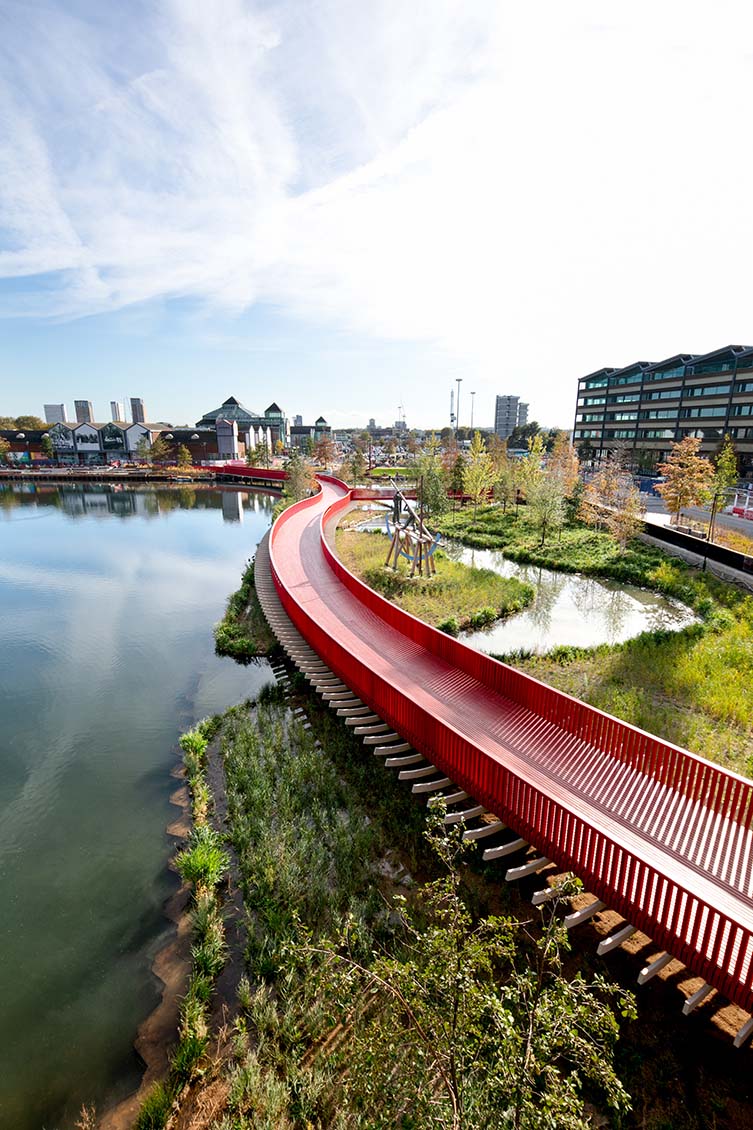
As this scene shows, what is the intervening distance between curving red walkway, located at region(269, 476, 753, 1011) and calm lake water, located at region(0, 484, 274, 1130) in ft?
16.2

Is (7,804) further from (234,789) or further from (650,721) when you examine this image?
(650,721)

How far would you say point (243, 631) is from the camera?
19281 millimetres

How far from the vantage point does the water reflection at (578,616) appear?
17.8 m

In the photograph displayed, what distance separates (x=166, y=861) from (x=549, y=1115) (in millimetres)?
7951

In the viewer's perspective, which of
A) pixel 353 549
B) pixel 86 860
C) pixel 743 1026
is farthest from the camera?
pixel 353 549

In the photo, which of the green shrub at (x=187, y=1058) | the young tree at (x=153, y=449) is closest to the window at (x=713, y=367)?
the green shrub at (x=187, y=1058)

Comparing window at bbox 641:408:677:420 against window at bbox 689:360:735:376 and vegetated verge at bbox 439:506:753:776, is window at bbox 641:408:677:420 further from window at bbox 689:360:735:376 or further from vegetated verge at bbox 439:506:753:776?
vegetated verge at bbox 439:506:753:776

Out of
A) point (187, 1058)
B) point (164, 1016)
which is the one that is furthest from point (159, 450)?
point (187, 1058)

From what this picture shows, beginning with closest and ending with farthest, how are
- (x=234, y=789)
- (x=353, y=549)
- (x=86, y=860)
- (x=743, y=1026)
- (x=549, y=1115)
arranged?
(x=549, y=1115)
(x=743, y=1026)
(x=86, y=860)
(x=234, y=789)
(x=353, y=549)

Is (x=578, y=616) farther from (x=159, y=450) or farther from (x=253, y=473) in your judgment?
(x=159, y=450)

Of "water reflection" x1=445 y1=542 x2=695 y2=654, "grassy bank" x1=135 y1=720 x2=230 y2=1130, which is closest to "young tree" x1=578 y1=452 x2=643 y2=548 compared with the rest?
"water reflection" x1=445 y1=542 x2=695 y2=654

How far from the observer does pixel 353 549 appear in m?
29.6

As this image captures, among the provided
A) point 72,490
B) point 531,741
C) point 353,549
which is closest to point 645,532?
point 353,549

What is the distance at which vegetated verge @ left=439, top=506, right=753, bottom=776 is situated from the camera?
1159 centimetres
